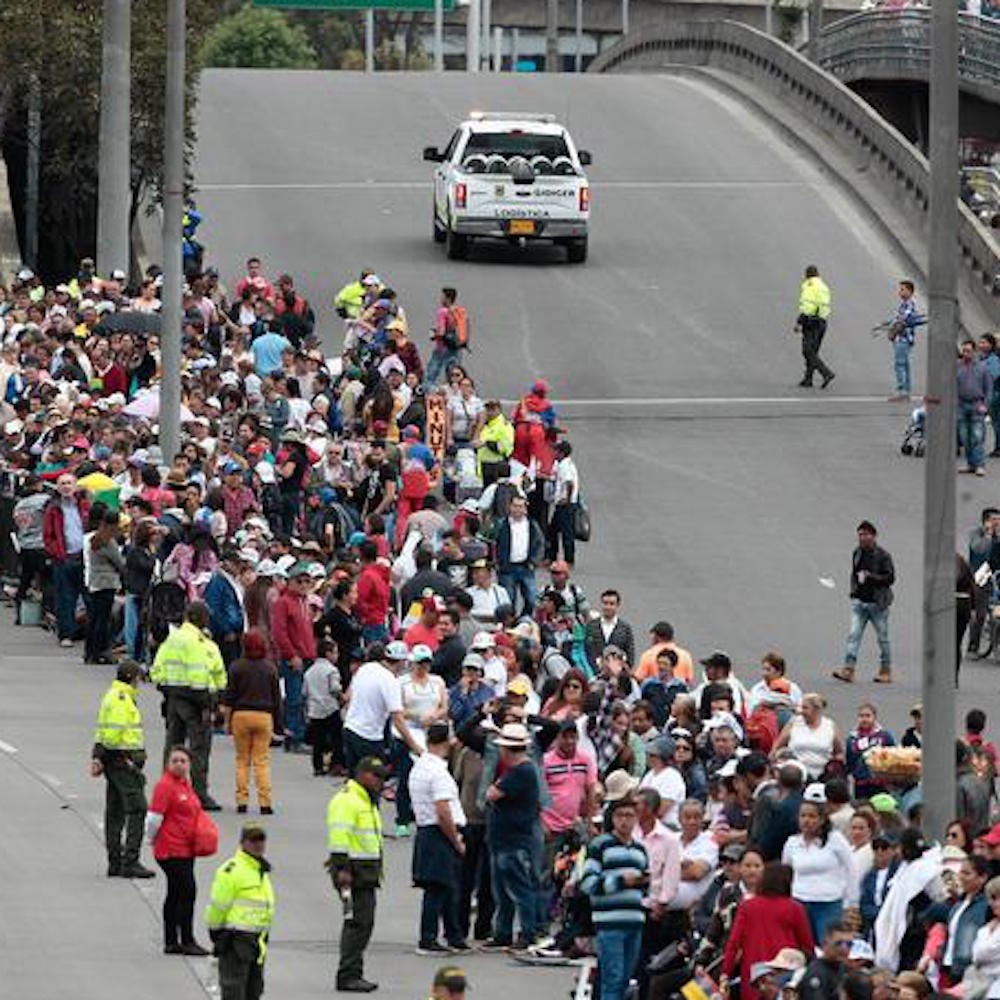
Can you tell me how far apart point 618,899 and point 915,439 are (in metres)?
20.9

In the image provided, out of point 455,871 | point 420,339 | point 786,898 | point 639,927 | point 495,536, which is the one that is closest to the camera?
point 786,898

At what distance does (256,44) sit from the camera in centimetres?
11200

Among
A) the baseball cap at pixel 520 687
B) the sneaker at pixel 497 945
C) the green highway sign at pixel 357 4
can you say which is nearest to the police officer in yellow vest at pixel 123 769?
the sneaker at pixel 497 945

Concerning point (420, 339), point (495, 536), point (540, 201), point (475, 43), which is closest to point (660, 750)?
point (495, 536)

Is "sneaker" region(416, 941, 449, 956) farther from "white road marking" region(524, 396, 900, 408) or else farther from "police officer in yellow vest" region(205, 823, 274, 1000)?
"white road marking" region(524, 396, 900, 408)

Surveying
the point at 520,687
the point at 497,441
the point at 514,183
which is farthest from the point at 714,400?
the point at 520,687

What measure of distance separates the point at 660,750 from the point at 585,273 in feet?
96.7

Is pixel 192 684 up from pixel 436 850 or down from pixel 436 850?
up

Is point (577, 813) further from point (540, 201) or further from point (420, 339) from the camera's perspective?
point (540, 201)

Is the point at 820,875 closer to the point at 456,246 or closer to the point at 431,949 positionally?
the point at 431,949

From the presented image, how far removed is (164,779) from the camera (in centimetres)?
2181

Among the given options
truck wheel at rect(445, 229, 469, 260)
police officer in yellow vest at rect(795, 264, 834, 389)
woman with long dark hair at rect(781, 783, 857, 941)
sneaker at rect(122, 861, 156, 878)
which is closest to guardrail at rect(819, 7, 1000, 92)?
truck wheel at rect(445, 229, 469, 260)

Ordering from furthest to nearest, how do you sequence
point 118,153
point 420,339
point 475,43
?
point 475,43 < point 420,339 < point 118,153

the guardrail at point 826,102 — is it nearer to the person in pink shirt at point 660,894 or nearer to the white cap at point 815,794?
the white cap at point 815,794
